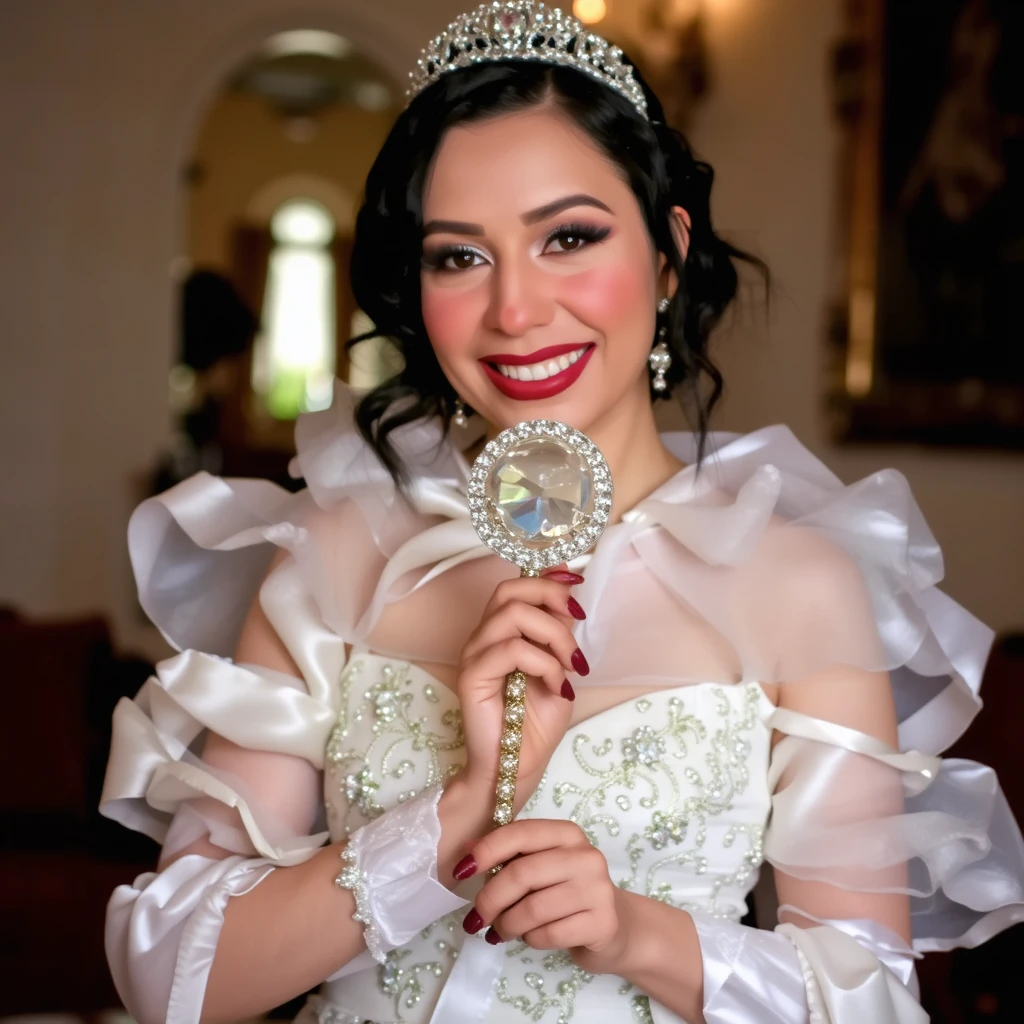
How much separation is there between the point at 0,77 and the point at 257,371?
6.30 metres

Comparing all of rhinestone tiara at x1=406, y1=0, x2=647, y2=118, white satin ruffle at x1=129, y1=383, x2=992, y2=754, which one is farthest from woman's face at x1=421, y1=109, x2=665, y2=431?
white satin ruffle at x1=129, y1=383, x2=992, y2=754

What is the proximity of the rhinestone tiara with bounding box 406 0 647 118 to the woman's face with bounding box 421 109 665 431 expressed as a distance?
4.1 inches

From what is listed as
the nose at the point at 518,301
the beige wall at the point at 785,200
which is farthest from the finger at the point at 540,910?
the beige wall at the point at 785,200

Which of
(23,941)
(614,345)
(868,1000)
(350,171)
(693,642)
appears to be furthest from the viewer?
(350,171)

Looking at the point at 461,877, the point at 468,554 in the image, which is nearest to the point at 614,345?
the point at 468,554

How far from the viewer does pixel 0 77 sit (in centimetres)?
669

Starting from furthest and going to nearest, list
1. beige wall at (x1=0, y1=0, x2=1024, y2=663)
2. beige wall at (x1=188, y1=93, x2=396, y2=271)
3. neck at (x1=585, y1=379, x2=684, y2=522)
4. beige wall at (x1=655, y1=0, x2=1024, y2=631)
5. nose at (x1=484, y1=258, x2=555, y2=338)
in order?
beige wall at (x1=188, y1=93, x2=396, y2=271) < beige wall at (x1=0, y1=0, x2=1024, y2=663) < beige wall at (x1=655, y1=0, x2=1024, y2=631) < neck at (x1=585, y1=379, x2=684, y2=522) < nose at (x1=484, y1=258, x2=555, y2=338)

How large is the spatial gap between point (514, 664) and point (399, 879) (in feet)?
A: 1.00

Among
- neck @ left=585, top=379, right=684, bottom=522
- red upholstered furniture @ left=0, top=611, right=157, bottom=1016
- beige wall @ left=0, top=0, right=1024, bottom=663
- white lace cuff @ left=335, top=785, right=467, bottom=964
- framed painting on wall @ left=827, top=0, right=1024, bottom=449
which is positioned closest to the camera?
white lace cuff @ left=335, top=785, right=467, bottom=964

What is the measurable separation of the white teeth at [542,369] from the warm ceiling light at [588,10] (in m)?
0.52

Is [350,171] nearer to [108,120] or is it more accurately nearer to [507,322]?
[108,120]

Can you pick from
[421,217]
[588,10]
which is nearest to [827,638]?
[421,217]

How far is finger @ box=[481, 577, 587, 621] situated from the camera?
115 cm

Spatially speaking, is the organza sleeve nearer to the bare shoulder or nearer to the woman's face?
the bare shoulder
